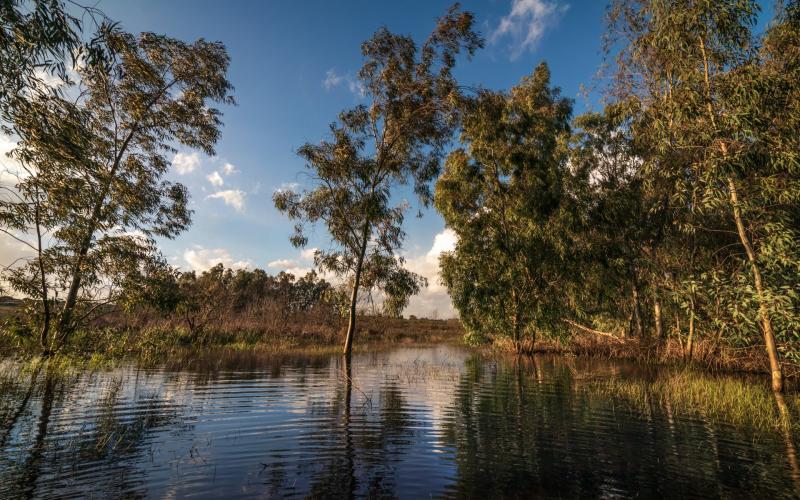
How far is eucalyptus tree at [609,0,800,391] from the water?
556cm

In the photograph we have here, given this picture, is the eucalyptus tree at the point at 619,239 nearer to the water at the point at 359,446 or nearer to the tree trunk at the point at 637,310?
the tree trunk at the point at 637,310

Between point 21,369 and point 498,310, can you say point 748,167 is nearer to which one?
point 498,310

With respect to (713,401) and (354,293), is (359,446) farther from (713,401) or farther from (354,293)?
(354,293)

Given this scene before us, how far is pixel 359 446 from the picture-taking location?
627 centimetres

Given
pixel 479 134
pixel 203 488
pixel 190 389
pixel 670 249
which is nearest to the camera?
pixel 203 488

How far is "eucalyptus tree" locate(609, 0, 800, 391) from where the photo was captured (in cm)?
1068

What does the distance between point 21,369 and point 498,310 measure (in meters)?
22.9

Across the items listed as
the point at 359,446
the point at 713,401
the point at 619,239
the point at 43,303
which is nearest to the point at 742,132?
the point at 713,401

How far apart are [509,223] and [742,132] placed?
601 inches

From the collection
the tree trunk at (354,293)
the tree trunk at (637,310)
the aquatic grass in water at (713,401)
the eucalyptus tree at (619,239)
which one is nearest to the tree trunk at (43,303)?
the tree trunk at (354,293)

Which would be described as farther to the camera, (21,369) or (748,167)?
(21,369)

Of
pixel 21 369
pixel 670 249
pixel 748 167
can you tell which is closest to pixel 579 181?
pixel 670 249

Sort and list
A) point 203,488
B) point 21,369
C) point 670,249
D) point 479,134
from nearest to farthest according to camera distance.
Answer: point 203,488 → point 21,369 → point 670,249 → point 479,134

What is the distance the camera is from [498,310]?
2567 centimetres
